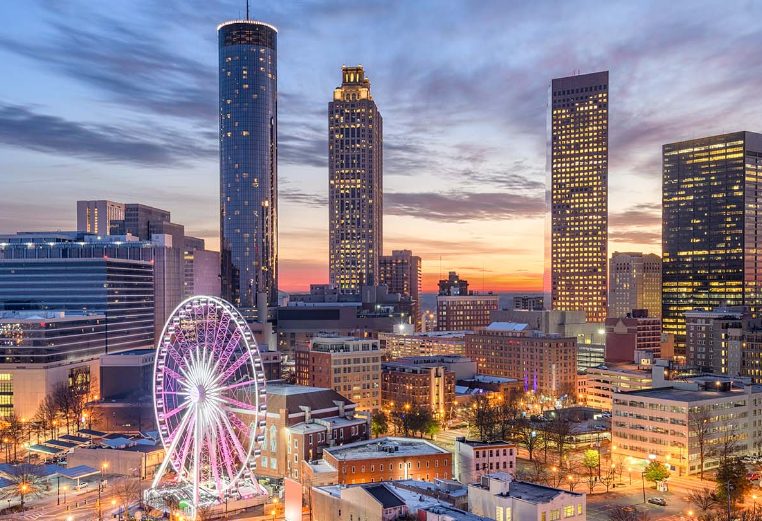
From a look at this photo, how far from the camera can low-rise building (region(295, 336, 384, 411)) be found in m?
123

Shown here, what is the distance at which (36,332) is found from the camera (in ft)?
415

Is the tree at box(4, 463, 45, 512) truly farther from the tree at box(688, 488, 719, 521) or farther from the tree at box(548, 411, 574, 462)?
the tree at box(688, 488, 719, 521)

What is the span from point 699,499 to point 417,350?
122464 mm

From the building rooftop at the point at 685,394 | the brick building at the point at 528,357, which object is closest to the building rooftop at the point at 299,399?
the building rooftop at the point at 685,394

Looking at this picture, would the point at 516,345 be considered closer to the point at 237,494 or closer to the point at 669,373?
the point at 669,373

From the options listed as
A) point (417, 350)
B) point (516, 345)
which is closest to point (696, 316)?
point (516, 345)

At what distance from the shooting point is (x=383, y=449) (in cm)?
8238

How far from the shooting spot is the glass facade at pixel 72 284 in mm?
153625

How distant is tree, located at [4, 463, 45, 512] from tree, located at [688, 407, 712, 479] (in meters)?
68.4

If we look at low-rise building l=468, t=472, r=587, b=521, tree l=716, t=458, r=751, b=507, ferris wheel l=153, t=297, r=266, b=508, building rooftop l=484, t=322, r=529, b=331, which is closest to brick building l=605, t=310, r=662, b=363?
building rooftop l=484, t=322, r=529, b=331

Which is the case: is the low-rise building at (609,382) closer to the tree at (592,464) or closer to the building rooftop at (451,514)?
the tree at (592,464)

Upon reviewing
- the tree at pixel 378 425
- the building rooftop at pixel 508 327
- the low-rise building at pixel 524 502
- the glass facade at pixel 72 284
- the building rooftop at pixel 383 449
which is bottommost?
the tree at pixel 378 425

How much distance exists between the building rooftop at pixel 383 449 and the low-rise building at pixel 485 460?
2.42 metres

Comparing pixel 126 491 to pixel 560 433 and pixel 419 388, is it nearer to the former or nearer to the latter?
pixel 560 433
